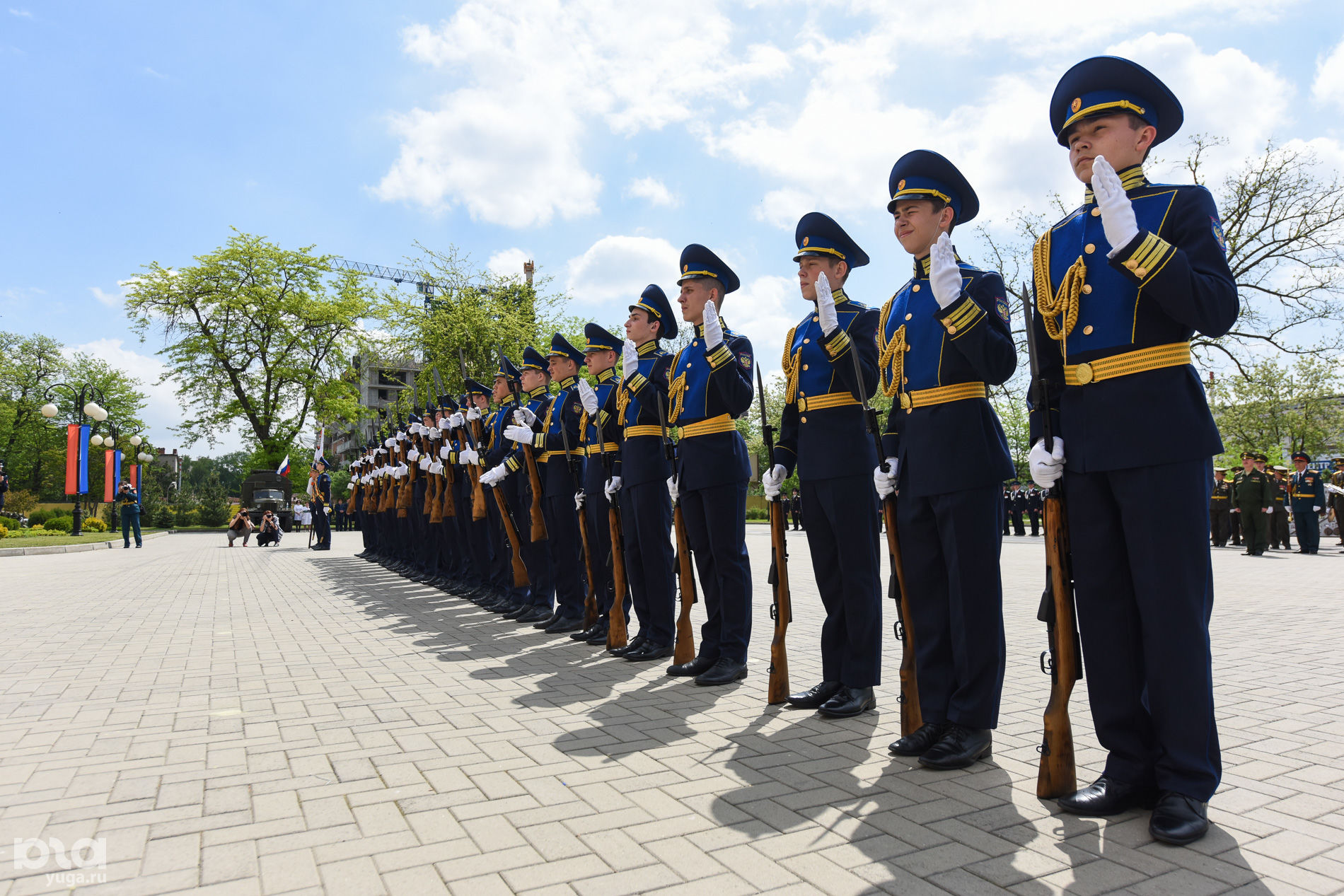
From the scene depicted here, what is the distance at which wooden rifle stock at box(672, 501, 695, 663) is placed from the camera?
5359 millimetres

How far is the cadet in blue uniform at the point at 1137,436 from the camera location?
2.68 m

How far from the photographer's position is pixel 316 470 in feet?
72.6

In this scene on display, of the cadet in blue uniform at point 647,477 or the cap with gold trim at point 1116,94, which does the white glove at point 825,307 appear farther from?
the cadet in blue uniform at point 647,477

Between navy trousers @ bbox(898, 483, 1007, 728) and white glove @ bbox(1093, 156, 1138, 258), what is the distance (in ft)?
3.80

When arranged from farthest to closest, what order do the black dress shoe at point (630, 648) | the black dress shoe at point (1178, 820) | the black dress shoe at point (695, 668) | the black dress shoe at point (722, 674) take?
1. the black dress shoe at point (630, 648)
2. the black dress shoe at point (695, 668)
3. the black dress shoe at point (722, 674)
4. the black dress shoe at point (1178, 820)

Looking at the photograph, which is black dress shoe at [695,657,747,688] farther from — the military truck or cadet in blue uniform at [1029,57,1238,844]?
the military truck

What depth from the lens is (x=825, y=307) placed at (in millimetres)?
3965

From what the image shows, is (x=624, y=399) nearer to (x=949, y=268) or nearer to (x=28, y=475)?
(x=949, y=268)

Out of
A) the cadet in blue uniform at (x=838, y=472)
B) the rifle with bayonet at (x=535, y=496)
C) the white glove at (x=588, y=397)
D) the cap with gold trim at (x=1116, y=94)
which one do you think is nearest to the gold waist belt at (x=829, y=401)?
the cadet in blue uniform at (x=838, y=472)

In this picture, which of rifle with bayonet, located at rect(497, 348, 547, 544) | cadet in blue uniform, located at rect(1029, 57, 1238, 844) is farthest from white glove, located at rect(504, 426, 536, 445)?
cadet in blue uniform, located at rect(1029, 57, 1238, 844)

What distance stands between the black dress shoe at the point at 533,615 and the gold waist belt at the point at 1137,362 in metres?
5.83

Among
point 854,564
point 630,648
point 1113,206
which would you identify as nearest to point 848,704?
point 854,564

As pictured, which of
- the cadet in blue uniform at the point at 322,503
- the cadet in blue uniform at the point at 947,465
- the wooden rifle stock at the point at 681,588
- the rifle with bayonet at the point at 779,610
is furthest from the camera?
the cadet in blue uniform at the point at 322,503

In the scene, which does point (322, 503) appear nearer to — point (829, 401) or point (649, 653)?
point (649, 653)
